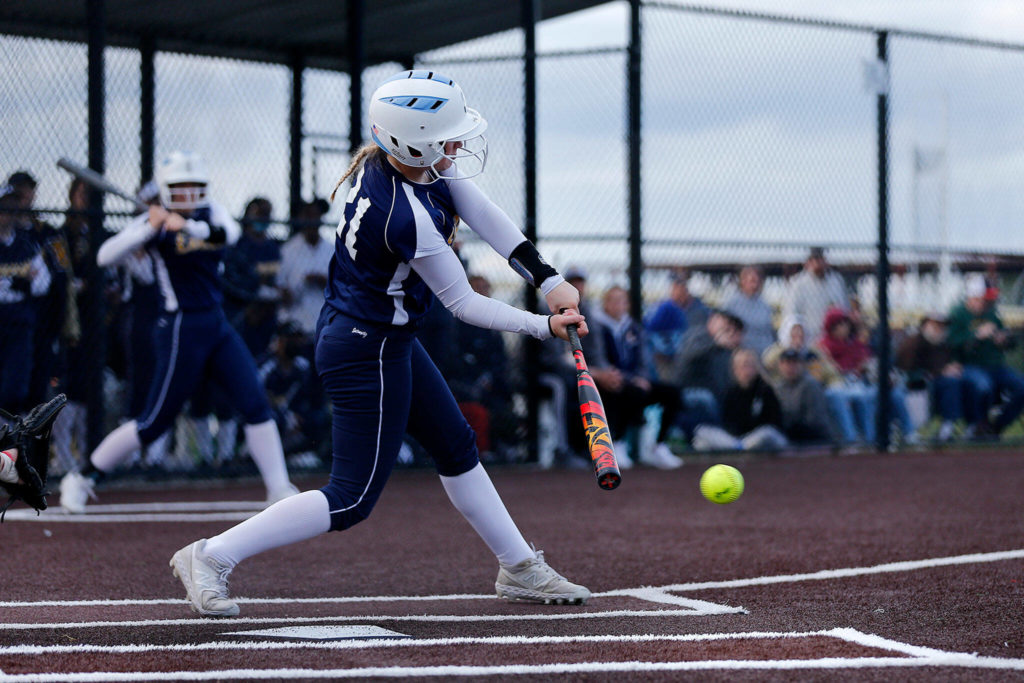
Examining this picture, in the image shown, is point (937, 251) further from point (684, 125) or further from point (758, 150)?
point (684, 125)

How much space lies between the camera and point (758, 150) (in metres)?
12.9

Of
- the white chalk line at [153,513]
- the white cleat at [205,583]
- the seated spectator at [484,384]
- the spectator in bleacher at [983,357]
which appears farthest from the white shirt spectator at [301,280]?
the spectator in bleacher at [983,357]

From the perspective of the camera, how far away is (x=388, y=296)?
479cm

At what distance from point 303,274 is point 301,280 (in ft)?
0.18

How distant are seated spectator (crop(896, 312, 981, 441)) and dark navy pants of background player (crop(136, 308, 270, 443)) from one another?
838 centimetres

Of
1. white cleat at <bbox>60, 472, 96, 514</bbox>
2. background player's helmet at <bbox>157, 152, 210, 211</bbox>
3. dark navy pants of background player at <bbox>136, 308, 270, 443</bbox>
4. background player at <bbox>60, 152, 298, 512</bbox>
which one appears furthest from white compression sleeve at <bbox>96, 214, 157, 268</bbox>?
white cleat at <bbox>60, 472, 96, 514</bbox>

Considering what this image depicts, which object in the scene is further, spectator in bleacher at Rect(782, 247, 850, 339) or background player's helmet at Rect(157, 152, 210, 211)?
spectator in bleacher at Rect(782, 247, 850, 339)

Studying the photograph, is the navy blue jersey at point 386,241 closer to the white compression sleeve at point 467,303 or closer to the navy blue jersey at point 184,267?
the white compression sleeve at point 467,303

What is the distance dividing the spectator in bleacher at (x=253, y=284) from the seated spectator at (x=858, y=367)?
225 inches

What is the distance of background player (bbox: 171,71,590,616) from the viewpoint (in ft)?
15.3

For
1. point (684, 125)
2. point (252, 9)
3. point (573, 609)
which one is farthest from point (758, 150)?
point (573, 609)

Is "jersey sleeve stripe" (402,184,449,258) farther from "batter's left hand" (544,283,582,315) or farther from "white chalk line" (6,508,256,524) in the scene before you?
"white chalk line" (6,508,256,524)

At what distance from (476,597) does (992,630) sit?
2.06 metres

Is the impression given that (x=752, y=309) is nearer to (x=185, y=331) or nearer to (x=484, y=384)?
(x=484, y=384)
